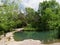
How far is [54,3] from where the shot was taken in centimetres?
7469

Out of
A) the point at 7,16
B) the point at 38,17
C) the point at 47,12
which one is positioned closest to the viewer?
the point at 7,16

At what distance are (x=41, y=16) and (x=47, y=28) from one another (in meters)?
7.83

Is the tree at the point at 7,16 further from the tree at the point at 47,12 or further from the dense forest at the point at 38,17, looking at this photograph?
the tree at the point at 47,12

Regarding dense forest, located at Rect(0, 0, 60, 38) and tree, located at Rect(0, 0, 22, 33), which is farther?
dense forest, located at Rect(0, 0, 60, 38)

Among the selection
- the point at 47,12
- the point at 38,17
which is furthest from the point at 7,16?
the point at 38,17

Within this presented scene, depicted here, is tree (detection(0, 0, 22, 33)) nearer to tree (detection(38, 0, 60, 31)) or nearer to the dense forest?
the dense forest

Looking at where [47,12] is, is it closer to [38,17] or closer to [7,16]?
[38,17]

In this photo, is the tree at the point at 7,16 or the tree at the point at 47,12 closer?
the tree at the point at 7,16

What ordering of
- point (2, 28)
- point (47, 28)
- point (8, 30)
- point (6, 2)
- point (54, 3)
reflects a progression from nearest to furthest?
point (6, 2) → point (2, 28) → point (8, 30) → point (47, 28) → point (54, 3)

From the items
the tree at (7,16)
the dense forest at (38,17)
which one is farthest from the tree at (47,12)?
the tree at (7,16)

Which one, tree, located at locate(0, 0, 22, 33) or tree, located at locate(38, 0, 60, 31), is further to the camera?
tree, located at locate(38, 0, 60, 31)

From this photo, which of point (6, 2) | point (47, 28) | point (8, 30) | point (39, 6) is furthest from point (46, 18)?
point (6, 2)

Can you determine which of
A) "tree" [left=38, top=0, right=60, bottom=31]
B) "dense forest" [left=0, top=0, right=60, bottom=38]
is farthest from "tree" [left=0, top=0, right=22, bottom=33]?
"tree" [left=38, top=0, right=60, bottom=31]

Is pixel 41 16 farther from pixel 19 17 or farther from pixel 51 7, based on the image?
pixel 19 17
